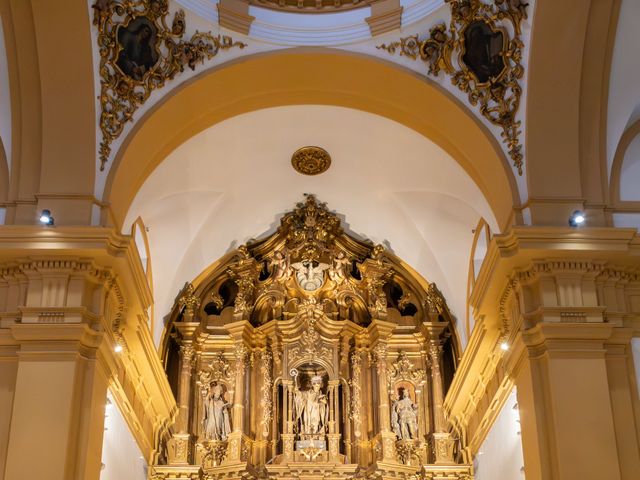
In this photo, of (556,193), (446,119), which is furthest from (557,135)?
(446,119)

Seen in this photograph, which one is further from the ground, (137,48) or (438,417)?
(137,48)

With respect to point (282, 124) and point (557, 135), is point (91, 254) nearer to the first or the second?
point (282, 124)

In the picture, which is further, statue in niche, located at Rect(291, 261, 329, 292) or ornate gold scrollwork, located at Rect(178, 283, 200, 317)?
statue in niche, located at Rect(291, 261, 329, 292)

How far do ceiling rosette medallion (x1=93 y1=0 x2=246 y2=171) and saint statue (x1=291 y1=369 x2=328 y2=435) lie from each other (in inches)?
242

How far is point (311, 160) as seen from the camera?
14555mm

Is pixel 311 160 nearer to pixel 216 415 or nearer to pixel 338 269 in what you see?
pixel 338 269

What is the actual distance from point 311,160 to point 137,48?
4297 millimetres

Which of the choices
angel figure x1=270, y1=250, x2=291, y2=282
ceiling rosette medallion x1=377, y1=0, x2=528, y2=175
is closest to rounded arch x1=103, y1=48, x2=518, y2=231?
ceiling rosette medallion x1=377, y1=0, x2=528, y2=175

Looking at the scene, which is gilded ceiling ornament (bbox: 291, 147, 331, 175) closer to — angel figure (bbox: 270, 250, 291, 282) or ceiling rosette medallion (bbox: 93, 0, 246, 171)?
angel figure (bbox: 270, 250, 291, 282)

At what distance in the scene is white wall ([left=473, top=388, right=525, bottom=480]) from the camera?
11.5m

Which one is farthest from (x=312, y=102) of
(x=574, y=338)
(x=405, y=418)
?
(x=405, y=418)

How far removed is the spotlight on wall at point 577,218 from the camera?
10.2m

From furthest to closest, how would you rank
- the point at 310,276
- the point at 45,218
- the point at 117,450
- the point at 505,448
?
the point at 310,276 → the point at 505,448 → the point at 117,450 → the point at 45,218

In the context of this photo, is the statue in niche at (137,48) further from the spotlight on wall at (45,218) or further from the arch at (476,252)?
the arch at (476,252)
